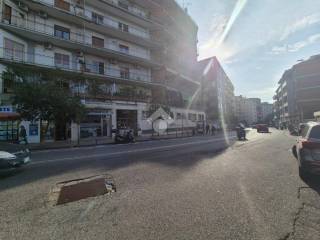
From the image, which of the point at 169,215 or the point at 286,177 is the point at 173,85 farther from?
the point at 169,215

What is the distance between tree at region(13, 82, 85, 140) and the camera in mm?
15945

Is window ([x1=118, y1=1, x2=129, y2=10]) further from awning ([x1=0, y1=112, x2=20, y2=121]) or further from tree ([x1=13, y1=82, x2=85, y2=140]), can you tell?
awning ([x1=0, y1=112, x2=20, y2=121])

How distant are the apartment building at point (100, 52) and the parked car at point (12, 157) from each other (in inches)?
533

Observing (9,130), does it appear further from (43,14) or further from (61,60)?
(43,14)

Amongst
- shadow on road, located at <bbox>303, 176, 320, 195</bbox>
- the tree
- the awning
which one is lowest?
shadow on road, located at <bbox>303, 176, 320, 195</bbox>

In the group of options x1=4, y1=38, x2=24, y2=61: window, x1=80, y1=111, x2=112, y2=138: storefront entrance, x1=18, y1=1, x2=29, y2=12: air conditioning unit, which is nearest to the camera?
x1=4, y1=38, x2=24, y2=61: window

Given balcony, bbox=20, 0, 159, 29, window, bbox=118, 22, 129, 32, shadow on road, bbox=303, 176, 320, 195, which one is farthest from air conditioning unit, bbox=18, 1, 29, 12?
shadow on road, bbox=303, 176, 320, 195

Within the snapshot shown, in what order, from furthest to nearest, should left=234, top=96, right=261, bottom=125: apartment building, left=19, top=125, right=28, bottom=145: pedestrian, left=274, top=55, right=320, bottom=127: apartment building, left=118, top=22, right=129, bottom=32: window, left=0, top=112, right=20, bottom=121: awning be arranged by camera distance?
left=234, top=96, right=261, bottom=125: apartment building < left=274, top=55, right=320, bottom=127: apartment building < left=118, top=22, right=129, bottom=32: window < left=0, top=112, right=20, bottom=121: awning < left=19, top=125, right=28, bottom=145: pedestrian

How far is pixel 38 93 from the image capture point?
1611 centimetres

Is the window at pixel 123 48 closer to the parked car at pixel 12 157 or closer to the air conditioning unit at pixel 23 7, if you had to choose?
the air conditioning unit at pixel 23 7

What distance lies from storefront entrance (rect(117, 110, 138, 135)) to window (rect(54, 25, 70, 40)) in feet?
35.2

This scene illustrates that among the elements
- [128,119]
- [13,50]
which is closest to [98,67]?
[128,119]

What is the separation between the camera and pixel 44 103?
16.5 m

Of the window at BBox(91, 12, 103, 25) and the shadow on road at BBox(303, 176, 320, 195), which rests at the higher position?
the window at BBox(91, 12, 103, 25)
